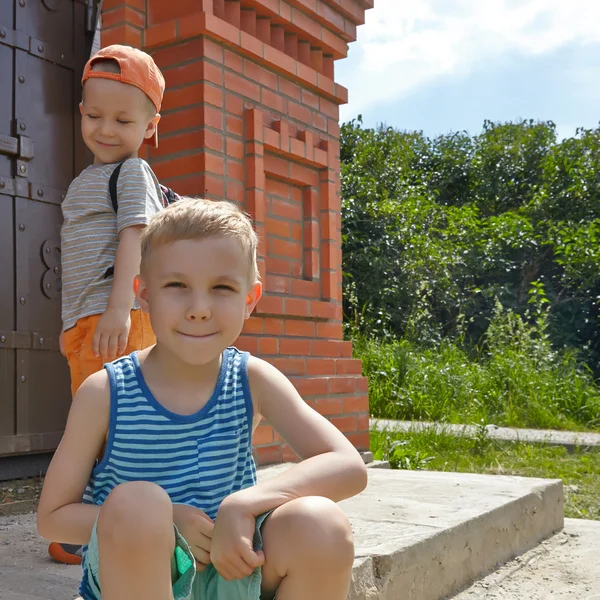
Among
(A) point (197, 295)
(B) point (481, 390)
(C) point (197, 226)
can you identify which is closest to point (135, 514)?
(A) point (197, 295)

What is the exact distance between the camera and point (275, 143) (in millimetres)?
3336

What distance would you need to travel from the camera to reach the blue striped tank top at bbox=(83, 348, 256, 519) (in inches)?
52.6

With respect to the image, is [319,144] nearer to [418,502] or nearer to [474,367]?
[418,502]

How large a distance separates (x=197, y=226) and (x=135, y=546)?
0.56 metres

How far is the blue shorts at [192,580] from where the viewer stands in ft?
3.96

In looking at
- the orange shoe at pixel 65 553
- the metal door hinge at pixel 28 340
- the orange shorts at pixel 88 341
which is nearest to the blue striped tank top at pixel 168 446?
the orange shorts at pixel 88 341

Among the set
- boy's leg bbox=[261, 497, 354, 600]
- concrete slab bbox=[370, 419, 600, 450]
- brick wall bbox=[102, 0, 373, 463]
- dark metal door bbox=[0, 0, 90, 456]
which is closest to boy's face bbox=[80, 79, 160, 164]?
brick wall bbox=[102, 0, 373, 463]

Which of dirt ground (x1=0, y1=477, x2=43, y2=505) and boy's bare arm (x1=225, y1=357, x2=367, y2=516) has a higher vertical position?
boy's bare arm (x1=225, y1=357, x2=367, y2=516)

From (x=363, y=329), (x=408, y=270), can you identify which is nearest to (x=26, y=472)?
(x=363, y=329)

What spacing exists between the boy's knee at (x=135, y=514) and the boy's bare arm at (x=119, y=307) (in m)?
0.83

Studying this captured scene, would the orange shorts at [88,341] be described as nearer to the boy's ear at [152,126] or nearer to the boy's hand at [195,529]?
the boy's ear at [152,126]

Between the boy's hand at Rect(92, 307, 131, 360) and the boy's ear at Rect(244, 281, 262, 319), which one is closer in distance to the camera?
the boy's ear at Rect(244, 281, 262, 319)

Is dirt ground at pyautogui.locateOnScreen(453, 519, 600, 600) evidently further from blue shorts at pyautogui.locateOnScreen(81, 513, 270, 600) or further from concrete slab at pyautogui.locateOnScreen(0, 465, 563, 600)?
blue shorts at pyautogui.locateOnScreen(81, 513, 270, 600)

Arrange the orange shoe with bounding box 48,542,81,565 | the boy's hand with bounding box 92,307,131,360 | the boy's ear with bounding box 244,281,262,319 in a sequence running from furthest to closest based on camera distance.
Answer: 1. the orange shoe with bounding box 48,542,81,565
2. the boy's hand with bounding box 92,307,131,360
3. the boy's ear with bounding box 244,281,262,319
